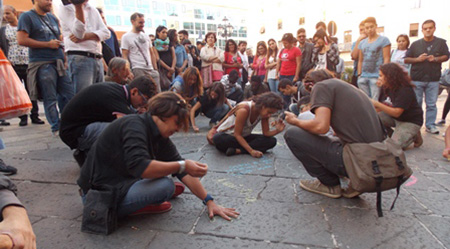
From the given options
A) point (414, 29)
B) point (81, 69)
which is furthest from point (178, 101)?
point (414, 29)

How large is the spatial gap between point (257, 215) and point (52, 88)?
10.9ft

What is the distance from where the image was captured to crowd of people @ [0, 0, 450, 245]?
195 centimetres

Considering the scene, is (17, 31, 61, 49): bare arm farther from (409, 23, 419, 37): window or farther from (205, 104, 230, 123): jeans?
(409, 23, 419, 37): window

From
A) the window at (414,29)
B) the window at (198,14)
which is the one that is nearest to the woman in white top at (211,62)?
the window at (414,29)

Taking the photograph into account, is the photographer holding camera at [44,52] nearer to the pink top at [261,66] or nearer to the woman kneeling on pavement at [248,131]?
the woman kneeling on pavement at [248,131]

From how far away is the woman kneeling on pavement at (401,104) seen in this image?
3.51 m

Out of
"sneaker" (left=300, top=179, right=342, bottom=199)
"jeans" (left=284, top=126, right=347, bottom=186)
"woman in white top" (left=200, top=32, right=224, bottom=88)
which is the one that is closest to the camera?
"jeans" (left=284, top=126, right=347, bottom=186)

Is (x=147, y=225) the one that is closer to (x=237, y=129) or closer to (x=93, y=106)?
(x=93, y=106)

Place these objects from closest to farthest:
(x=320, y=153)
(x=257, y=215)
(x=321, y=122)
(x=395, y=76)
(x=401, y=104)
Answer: (x=257, y=215)
(x=321, y=122)
(x=320, y=153)
(x=395, y=76)
(x=401, y=104)

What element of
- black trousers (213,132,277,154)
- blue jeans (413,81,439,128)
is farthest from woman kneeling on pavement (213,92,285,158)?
blue jeans (413,81,439,128)

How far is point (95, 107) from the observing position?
2709 millimetres

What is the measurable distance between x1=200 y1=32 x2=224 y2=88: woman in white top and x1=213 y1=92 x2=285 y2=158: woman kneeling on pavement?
11.0 ft

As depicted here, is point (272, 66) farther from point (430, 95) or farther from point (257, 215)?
point (257, 215)

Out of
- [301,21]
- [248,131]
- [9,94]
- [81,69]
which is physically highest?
[301,21]
